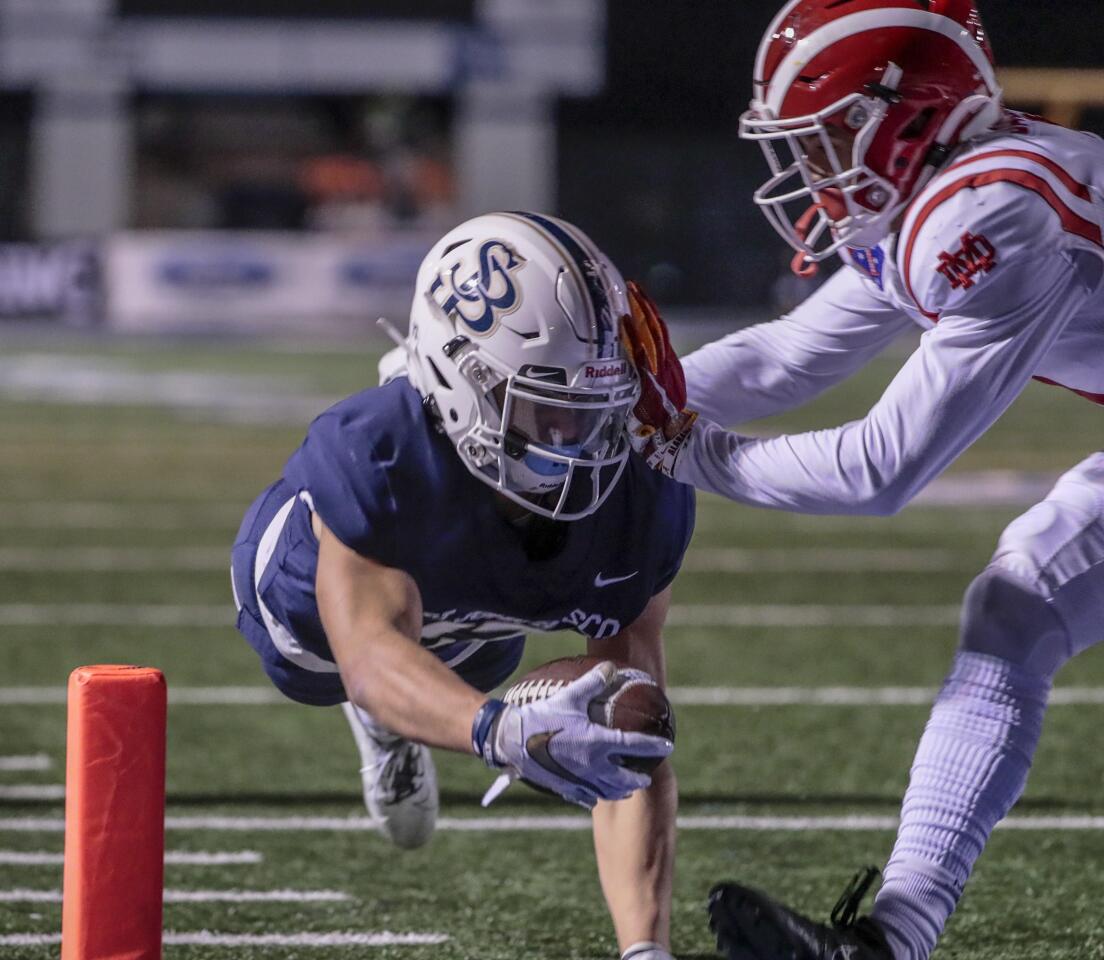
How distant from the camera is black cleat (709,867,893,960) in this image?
7.91ft

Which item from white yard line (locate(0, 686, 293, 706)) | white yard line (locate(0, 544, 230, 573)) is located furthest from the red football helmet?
white yard line (locate(0, 544, 230, 573))

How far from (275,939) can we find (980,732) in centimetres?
129

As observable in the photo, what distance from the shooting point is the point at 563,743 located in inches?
89.6

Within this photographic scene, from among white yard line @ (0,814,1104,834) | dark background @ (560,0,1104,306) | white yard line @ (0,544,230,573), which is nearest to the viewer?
white yard line @ (0,814,1104,834)

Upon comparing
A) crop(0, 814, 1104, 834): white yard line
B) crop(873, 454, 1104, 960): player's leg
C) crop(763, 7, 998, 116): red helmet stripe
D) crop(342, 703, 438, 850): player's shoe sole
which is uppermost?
crop(763, 7, 998, 116): red helmet stripe

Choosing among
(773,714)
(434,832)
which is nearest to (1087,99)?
(773,714)

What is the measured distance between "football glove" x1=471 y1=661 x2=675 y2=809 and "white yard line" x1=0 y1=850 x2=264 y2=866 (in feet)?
5.01

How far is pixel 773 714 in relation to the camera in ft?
16.2

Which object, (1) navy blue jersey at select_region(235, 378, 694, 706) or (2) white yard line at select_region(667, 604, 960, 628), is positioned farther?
(2) white yard line at select_region(667, 604, 960, 628)

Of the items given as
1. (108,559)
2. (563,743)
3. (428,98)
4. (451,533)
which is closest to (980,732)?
(563,743)

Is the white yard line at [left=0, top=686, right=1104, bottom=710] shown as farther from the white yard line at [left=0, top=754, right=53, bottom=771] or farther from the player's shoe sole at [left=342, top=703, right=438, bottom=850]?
the player's shoe sole at [left=342, top=703, right=438, bottom=850]

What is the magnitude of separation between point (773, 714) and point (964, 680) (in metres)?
2.28

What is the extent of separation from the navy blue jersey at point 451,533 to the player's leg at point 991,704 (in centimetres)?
48

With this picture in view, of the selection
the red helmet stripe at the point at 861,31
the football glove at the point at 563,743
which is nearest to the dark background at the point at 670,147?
the red helmet stripe at the point at 861,31
